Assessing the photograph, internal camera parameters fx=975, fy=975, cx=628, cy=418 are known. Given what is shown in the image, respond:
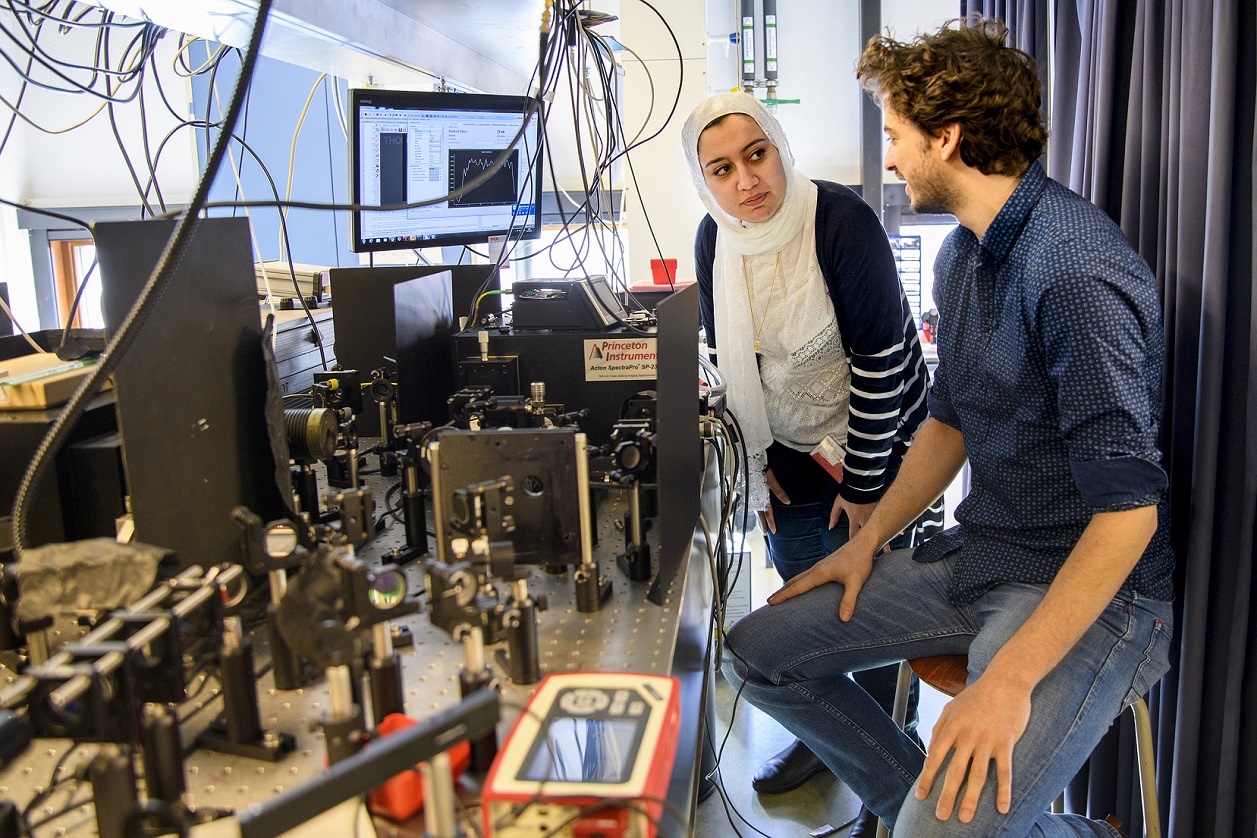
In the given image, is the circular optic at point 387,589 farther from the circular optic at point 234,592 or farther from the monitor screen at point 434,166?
the monitor screen at point 434,166

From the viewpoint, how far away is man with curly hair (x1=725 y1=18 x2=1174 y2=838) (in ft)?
4.08

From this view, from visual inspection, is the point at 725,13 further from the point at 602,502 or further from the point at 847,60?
the point at 602,502

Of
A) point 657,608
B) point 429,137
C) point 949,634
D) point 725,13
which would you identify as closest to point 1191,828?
point 949,634

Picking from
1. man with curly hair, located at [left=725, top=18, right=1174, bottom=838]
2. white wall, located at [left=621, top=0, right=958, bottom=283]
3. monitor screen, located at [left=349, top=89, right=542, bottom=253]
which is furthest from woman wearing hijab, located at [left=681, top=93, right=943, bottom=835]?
white wall, located at [left=621, top=0, right=958, bottom=283]

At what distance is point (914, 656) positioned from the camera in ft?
5.13

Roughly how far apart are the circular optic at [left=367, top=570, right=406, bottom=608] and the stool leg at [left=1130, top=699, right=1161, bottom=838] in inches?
42.5

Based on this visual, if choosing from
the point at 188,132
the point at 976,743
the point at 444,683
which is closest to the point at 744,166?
the point at 976,743

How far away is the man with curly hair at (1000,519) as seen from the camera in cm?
124

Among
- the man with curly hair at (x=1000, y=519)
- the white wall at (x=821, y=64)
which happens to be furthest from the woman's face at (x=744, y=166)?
the white wall at (x=821, y=64)

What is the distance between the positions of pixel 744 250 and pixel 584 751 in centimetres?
139

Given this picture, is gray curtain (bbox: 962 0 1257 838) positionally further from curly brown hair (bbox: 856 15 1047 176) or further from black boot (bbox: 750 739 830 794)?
black boot (bbox: 750 739 830 794)

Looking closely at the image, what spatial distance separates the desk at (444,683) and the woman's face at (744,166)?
81 centimetres

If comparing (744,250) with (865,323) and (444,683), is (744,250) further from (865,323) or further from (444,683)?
(444,683)

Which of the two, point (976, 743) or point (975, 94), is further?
point (975, 94)
